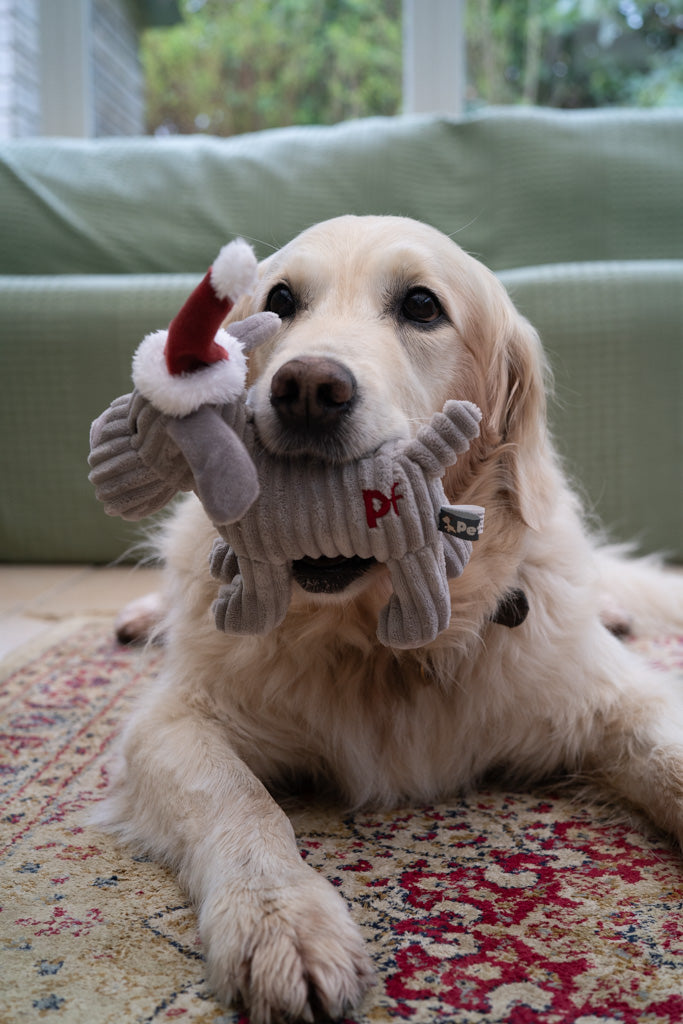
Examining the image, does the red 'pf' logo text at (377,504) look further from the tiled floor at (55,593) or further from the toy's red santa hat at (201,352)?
the tiled floor at (55,593)

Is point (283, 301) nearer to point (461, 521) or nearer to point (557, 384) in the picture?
point (461, 521)

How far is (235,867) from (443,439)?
57cm

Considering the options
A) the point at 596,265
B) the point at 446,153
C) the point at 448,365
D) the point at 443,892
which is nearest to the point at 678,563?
the point at 596,265

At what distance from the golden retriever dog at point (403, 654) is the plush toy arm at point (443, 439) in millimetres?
74

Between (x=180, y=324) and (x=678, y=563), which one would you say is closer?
(x=180, y=324)

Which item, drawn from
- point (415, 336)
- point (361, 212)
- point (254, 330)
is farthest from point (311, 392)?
point (361, 212)

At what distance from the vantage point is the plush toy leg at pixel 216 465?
3.16 ft

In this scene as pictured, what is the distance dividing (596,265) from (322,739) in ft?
7.81

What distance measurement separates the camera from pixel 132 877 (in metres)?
1.23

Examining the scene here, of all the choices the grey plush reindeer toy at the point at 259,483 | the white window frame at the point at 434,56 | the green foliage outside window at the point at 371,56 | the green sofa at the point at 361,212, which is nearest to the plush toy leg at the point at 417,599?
the grey plush reindeer toy at the point at 259,483

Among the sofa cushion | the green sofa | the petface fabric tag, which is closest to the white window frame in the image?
the green sofa

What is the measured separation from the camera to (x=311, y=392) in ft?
3.57

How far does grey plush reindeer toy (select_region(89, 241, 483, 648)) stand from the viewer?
98cm

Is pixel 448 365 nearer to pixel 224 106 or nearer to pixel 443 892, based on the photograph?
pixel 443 892
